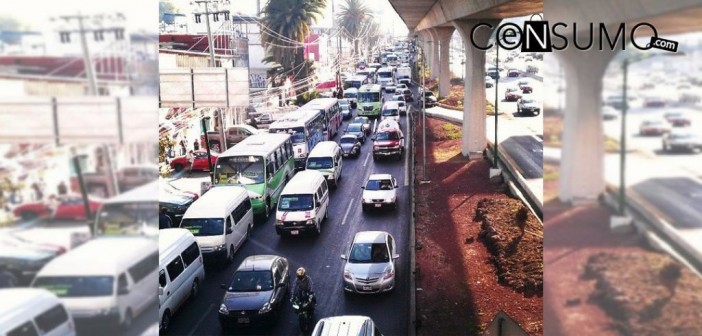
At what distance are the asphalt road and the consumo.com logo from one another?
7.46 meters

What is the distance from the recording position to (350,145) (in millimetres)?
31406

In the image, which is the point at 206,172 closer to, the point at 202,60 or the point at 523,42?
the point at 202,60

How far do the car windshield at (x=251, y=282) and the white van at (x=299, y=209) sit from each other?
501 cm

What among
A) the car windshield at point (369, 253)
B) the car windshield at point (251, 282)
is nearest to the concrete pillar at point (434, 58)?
the car windshield at point (369, 253)

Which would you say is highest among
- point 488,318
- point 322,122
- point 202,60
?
point 202,60

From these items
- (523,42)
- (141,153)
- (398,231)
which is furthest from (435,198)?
(141,153)

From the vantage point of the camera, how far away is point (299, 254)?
17.8m

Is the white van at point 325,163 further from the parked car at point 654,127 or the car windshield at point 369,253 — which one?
the parked car at point 654,127

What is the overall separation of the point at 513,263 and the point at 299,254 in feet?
19.0

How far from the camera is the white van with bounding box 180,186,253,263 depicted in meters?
16.7

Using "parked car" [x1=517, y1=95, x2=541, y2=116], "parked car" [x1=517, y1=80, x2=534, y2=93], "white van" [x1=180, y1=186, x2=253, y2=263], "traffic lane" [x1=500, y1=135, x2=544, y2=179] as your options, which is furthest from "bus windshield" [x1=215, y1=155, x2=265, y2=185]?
"parked car" [x1=517, y1=80, x2=534, y2=93]

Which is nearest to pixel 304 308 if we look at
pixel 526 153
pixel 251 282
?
pixel 251 282

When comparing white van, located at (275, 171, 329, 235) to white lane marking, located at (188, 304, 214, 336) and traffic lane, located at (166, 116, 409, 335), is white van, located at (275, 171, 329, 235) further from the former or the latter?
white lane marking, located at (188, 304, 214, 336)

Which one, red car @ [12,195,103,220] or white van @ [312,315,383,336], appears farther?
white van @ [312,315,383,336]
